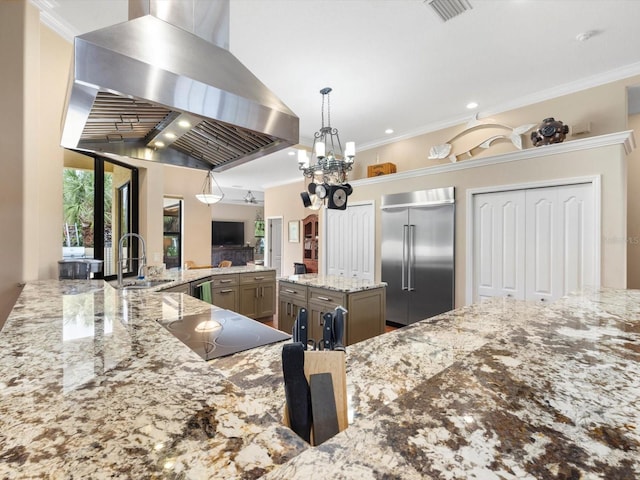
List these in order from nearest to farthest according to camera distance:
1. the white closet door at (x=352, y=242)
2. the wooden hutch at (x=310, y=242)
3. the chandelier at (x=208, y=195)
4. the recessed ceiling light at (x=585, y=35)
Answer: the recessed ceiling light at (x=585, y=35)
the white closet door at (x=352, y=242)
the chandelier at (x=208, y=195)
the wooden hutch at (x=310, y=242)

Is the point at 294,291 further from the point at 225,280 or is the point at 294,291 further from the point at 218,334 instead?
the point at 218,334

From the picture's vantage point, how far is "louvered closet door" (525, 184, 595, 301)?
9.89 feet

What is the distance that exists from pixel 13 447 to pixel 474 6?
3.20 meters

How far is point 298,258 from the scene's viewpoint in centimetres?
772

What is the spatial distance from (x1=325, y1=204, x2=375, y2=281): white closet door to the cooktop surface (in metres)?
3.43

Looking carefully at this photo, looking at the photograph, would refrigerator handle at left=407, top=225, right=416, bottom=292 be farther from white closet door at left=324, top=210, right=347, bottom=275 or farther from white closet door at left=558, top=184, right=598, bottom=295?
white closet door at left=558, top=184, right=598, bottom=295

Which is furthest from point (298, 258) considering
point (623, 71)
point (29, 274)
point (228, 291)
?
point (623, 71)

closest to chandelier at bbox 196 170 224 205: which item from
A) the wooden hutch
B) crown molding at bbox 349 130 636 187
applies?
the wooden hutch

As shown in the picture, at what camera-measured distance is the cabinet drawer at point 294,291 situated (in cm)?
340

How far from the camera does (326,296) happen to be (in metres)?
3.11

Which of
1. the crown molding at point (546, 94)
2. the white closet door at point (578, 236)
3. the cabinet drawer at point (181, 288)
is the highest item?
the crown molding at point (546, 94)

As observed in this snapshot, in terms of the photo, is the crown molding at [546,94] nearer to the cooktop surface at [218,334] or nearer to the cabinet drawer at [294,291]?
the cabinet drawer at [294,291]

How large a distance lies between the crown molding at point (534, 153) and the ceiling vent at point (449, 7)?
70.9 inches

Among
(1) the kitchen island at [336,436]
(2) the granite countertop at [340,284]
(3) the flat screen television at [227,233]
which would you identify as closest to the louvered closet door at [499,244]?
(2) the granite countertop at [340,284]
